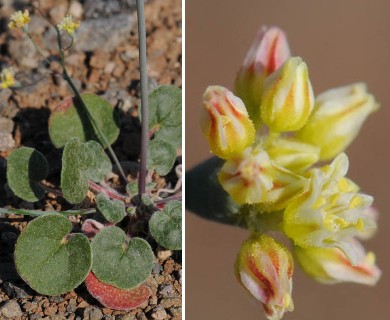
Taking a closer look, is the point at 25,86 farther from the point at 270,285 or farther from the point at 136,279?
the point at 270,285

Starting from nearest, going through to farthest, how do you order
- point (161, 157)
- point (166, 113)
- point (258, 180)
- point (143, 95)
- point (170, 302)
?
point (258, 180) < point (143, 95) < point (170, 302) < point (161, 157) < point (166, 113)

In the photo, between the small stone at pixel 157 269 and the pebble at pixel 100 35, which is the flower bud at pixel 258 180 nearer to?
the small stone at pixel 157 269

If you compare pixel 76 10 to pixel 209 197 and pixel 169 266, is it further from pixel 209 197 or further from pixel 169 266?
pixel 209 197

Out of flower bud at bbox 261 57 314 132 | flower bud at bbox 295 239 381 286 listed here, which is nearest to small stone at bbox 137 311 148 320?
flower bud at bbox 295 239 381 286

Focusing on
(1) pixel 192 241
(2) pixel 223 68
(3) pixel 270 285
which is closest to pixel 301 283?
(1) pixel 192 241

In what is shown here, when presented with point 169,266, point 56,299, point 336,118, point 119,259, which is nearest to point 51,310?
point 56,299

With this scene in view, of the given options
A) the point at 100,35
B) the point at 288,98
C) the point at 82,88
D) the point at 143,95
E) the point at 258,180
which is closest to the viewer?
the point at 258,180
